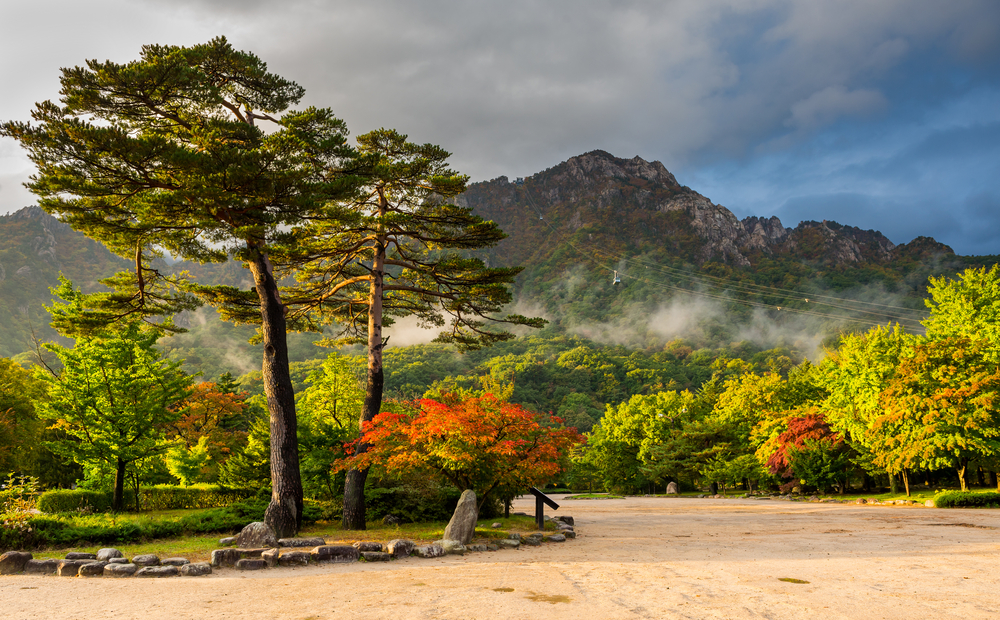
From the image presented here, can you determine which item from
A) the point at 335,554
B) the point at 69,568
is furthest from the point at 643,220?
the point at 69,568

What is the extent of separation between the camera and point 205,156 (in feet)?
33.0

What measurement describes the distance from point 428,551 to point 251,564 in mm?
3076

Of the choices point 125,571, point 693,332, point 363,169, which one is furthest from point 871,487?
point 693,332

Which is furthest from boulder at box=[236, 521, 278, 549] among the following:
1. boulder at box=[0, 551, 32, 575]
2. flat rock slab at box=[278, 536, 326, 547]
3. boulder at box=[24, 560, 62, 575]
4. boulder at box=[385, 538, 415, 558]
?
boulder at box=[0, 551, 32, 575]

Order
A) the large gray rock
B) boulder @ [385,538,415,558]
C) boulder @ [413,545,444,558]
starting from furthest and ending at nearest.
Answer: the large gray rock
boulder @ [413,545,444,558]
boulder @ [385,538,415,558]

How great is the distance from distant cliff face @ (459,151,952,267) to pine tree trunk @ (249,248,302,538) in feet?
316

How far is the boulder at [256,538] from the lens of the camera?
1027 centimetres

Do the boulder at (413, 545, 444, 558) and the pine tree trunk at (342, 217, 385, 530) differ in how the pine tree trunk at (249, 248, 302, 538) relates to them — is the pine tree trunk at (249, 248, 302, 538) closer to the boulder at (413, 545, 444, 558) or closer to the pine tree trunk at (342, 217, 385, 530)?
the pine tree trunk at (342, 217, 385, 530)

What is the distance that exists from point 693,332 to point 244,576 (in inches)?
4407

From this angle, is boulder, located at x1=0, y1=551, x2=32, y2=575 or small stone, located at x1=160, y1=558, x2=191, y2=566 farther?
small stone, located at x1=160, y1=558, x2=191, y2=566

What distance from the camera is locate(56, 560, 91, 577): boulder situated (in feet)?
26.6

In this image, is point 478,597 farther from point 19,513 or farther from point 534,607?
point 19,513

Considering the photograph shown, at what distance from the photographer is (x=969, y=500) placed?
19.7 m

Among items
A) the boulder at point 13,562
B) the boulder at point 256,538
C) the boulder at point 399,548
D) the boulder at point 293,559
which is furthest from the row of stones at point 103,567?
the boulder at point 399,548
